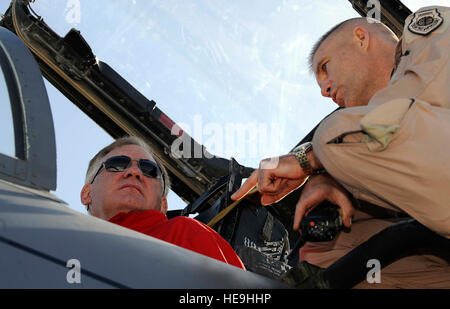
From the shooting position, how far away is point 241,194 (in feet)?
5.16

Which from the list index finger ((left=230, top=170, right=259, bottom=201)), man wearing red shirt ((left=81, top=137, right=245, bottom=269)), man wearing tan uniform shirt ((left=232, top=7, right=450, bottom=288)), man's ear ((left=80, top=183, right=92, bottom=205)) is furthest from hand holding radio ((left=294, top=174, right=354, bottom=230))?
man's ear ((left=80, top=183, right=92, bottom=205))

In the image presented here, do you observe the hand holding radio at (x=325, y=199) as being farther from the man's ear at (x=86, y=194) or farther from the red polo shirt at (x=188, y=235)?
the man's ear at (x=86, y=194)

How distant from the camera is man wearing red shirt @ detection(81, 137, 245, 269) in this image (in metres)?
2.45

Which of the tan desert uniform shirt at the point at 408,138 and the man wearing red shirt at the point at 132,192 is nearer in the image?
the tan desert uniform shirt at the point at 408,138

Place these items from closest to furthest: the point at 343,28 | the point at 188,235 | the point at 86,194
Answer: the point at 343,28, the point at 188,235, the point at 86,194

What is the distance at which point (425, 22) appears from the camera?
1.43m

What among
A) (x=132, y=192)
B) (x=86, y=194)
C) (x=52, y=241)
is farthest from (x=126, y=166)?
(x=52, y=241)

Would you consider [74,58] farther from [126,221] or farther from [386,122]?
[386,122]

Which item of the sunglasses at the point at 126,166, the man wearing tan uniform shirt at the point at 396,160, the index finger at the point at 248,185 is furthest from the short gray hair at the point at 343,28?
the sunglasses at the point at 126,166

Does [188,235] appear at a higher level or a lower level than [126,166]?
lower

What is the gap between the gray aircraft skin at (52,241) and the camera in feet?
2.92

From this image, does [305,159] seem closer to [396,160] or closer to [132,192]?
[396,160]

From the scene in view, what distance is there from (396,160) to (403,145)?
0.03 m

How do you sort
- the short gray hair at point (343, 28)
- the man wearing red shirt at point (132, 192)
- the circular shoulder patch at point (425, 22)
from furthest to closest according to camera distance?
the man wearing red shirt at point (132, 192) → the short gray hair at point (343, 28) → the circular shoulder patch at point (425, 22)
